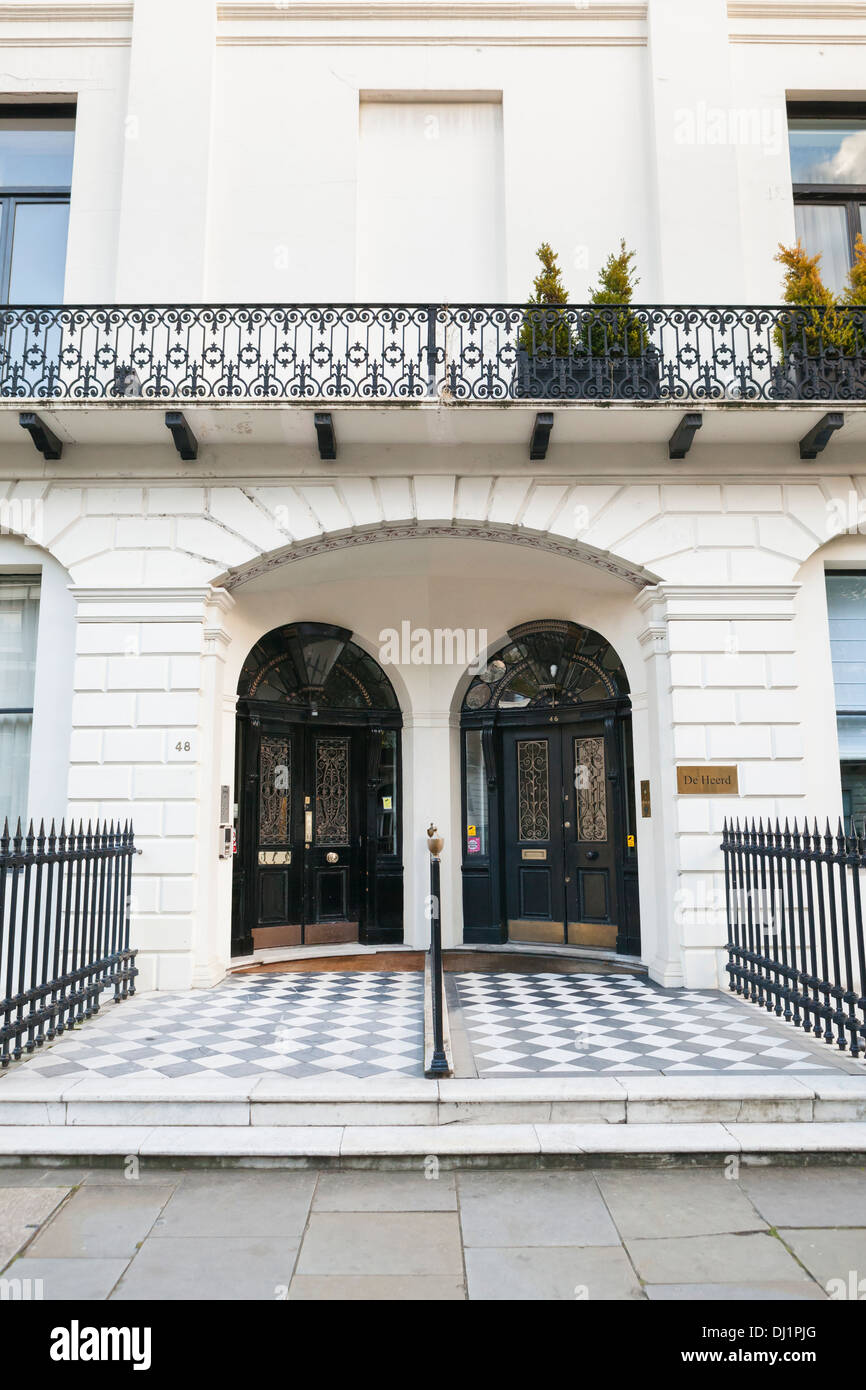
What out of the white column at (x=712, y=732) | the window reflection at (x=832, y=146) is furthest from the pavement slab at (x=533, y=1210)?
the window reflection at (x=832, y=146)

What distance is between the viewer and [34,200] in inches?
408

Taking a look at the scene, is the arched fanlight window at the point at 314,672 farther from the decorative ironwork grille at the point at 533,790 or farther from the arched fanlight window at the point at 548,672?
the decorative ironwork grille at the point at 533,790

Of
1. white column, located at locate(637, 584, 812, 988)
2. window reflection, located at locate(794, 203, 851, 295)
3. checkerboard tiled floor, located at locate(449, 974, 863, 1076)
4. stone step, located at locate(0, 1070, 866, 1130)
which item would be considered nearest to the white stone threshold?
checkerboard tiled floor, located at locate(449, 974, 863, 1076)

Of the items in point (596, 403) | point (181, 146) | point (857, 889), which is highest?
point (181, 146)

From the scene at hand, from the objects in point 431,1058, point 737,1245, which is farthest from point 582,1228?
point 431,1058

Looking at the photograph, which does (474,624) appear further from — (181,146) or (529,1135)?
(529,1135)

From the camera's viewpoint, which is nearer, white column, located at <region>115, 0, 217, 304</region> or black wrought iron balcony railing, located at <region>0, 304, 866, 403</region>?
black wrought iron balcony railing, located at <region>0, 304, 866, 403</region>

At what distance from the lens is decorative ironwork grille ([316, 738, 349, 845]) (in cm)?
1131

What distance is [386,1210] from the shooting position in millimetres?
4066

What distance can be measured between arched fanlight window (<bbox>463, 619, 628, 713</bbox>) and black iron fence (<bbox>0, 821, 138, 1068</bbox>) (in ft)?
16.9

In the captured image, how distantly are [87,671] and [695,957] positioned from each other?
6.72 m

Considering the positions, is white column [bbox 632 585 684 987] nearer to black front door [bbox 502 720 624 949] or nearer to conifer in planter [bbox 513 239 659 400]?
black front door [bbox 502 720 624 949]

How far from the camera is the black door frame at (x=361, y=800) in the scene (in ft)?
34.0

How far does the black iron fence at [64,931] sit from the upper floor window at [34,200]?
6671mm
